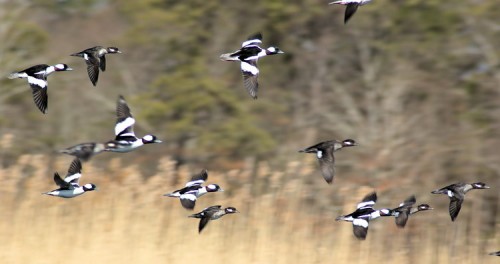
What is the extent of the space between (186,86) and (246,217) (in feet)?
17.1

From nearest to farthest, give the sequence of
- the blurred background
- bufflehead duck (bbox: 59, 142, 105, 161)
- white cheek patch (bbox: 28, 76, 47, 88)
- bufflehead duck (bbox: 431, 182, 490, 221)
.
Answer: bufflehead duck (bbox: 59, 142, 105, 161) → bufflehead duck (bbox: 431, 182, 490, 221) → white cheek patch (bbox: 28, 76, 47, 88) → the blurred background

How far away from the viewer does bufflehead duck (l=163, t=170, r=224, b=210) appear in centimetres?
707

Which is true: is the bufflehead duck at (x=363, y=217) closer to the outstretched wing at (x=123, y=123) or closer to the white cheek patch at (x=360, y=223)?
the white cheek patch at (x=360, y=223)

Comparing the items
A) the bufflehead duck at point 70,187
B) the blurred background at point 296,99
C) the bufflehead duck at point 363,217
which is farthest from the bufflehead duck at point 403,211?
the bufflehead duck at point 70,187

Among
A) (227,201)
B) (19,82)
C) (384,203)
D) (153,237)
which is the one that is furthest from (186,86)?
(153,237)

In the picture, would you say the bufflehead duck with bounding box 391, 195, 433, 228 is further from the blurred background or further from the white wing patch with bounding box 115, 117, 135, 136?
the white wing patch with bounding box 115, 117, 135, 136

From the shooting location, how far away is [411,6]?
1349 cm

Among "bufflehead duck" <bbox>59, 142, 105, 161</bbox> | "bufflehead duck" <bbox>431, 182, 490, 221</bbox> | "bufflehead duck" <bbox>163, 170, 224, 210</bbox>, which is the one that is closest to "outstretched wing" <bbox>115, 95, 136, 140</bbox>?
"bufflehead duck" <bbox>163, 170, 224, 210</bbox>

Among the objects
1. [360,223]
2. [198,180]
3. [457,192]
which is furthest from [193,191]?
[457,192]

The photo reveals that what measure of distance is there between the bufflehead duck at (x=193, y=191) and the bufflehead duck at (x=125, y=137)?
45cm

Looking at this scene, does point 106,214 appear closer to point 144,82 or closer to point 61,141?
point 61,141

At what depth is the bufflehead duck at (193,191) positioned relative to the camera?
23.2 ft

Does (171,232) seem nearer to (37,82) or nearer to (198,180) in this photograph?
(198,180)

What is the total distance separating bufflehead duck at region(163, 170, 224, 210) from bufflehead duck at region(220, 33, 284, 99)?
786 millimetres
